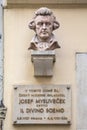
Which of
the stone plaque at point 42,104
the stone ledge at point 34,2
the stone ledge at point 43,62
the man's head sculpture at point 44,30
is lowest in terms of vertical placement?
the stone plaque at point 42,104

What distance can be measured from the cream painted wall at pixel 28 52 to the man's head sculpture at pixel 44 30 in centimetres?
12

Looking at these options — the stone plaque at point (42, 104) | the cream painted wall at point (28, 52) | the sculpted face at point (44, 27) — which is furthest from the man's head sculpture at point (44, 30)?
the stone plaque at point (42, 104)

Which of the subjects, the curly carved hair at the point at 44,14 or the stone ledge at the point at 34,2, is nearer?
the curly carved hair at the point at 44,14

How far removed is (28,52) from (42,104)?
0.33m

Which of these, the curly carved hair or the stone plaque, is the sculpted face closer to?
the curly carved hair

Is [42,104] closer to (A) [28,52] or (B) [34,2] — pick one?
(A) [28,52]

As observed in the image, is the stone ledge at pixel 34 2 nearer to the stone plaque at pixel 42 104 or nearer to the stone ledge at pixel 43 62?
the stone ledge at pixel 43 62

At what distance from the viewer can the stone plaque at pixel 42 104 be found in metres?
A: 3.33

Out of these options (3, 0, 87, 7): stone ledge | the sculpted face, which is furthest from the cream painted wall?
the sculpted face

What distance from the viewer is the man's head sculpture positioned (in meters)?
3.33

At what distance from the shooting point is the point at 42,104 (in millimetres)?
3346

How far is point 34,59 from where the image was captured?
10.8 ft

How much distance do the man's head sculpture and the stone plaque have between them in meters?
0.24

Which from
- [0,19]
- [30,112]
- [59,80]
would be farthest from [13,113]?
[0,19]
